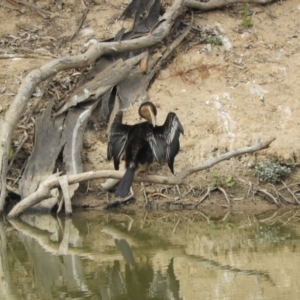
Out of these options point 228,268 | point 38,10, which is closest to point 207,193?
point 228,268

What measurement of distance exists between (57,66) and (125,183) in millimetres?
2947

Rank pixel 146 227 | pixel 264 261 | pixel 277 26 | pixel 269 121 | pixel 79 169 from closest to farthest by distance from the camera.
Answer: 1. pixel 264 261
2. pixel 146 227
3. pixel 79 169
4. pixel 269 121
5. pixel 277 26

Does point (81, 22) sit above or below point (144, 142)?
above

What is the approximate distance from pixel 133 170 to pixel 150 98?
3221 mm

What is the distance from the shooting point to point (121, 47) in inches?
383

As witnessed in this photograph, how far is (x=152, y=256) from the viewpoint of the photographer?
6.30 metres

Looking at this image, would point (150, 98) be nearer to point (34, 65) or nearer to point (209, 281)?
point (34, 65)

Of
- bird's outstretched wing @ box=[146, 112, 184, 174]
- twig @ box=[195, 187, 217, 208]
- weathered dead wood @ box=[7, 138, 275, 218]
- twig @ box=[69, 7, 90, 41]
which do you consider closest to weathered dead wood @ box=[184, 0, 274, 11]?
twig @ box=[69, 7, 90, 41]

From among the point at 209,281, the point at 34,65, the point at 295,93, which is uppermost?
the point at 34,65

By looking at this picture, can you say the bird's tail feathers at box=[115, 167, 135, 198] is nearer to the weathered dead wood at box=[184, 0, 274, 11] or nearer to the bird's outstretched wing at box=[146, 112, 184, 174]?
the bird's outstretched wing at box=[146, 112, 184, 174]

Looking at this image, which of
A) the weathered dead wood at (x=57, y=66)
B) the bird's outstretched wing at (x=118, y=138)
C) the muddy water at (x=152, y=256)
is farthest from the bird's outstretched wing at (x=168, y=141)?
the weathered dead wood at (x=57, y=66)

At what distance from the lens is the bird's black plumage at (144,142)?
253 inches

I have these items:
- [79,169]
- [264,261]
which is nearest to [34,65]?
[79,169]

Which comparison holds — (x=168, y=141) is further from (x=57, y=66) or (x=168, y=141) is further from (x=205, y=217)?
(x=57, y=66)
